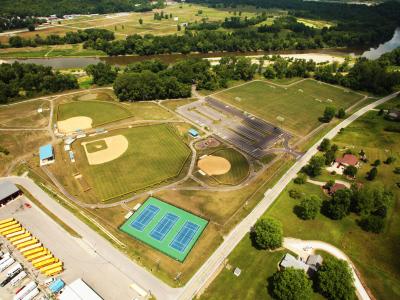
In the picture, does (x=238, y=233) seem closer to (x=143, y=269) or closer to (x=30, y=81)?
(x=143, y=269)

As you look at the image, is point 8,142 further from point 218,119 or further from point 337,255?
point 337,255

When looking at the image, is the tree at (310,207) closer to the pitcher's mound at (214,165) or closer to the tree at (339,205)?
the tree at (339,205)

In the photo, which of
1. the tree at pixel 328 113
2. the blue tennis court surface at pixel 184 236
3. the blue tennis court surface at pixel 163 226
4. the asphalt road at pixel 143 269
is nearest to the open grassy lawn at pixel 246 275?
the asphalt road at pixel 143 269

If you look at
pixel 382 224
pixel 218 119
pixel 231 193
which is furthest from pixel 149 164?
pixel 382 224

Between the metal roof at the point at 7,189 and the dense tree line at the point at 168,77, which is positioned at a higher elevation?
the dense tree line at the point at 168,77

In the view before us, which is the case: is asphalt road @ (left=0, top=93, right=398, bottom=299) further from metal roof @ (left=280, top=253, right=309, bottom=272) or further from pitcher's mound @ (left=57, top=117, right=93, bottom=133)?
pitcher's mound @ (left=57, top=117, right=93, bottom=133)

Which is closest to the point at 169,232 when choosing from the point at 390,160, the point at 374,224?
the point at 374,224
